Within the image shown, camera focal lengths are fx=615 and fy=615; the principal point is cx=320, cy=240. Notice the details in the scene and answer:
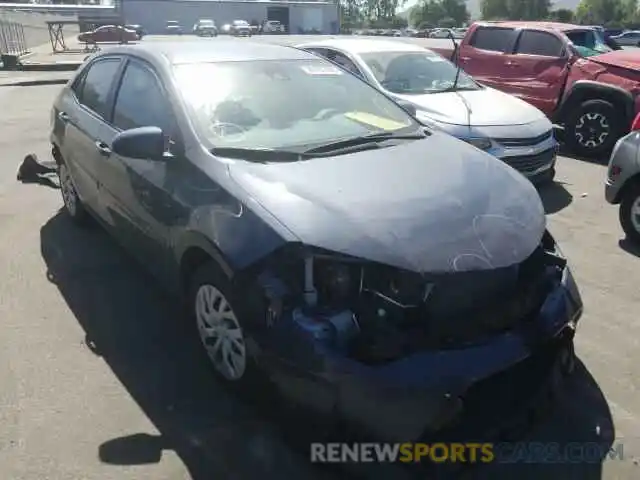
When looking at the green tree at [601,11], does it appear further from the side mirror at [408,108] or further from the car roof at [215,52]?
the car roof at [215,52]

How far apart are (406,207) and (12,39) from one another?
102ft

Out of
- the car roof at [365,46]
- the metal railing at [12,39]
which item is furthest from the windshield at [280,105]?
the metal railing at [12,39]

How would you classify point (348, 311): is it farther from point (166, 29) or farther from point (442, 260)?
point (166, 29)

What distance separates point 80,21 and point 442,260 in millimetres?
55896

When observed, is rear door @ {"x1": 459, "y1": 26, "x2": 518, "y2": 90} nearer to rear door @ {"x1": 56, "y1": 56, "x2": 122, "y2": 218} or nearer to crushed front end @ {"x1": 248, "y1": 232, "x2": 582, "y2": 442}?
rear door @ {"x1": 56, "y1": 56, "x2": 122, "y2": 218}

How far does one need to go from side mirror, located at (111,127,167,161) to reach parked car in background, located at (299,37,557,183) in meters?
2.98

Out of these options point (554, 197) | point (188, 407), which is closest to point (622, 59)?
point (554, 197)

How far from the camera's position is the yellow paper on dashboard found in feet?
12.3

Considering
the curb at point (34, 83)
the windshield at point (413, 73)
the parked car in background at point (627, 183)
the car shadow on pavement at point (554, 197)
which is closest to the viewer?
the parked car in background at point (627, 183)

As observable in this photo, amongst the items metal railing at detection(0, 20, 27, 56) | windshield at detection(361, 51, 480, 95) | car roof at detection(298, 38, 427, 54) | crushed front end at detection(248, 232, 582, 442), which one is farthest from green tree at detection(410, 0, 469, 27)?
crushed front end at detection(248, 232, 582, 442)

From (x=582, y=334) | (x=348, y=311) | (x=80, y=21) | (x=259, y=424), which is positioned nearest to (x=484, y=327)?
(x=348, y=311)

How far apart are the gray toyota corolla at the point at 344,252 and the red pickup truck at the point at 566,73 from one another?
17.9 feet

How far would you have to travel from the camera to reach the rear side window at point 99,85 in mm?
4375

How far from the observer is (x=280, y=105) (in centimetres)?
362
